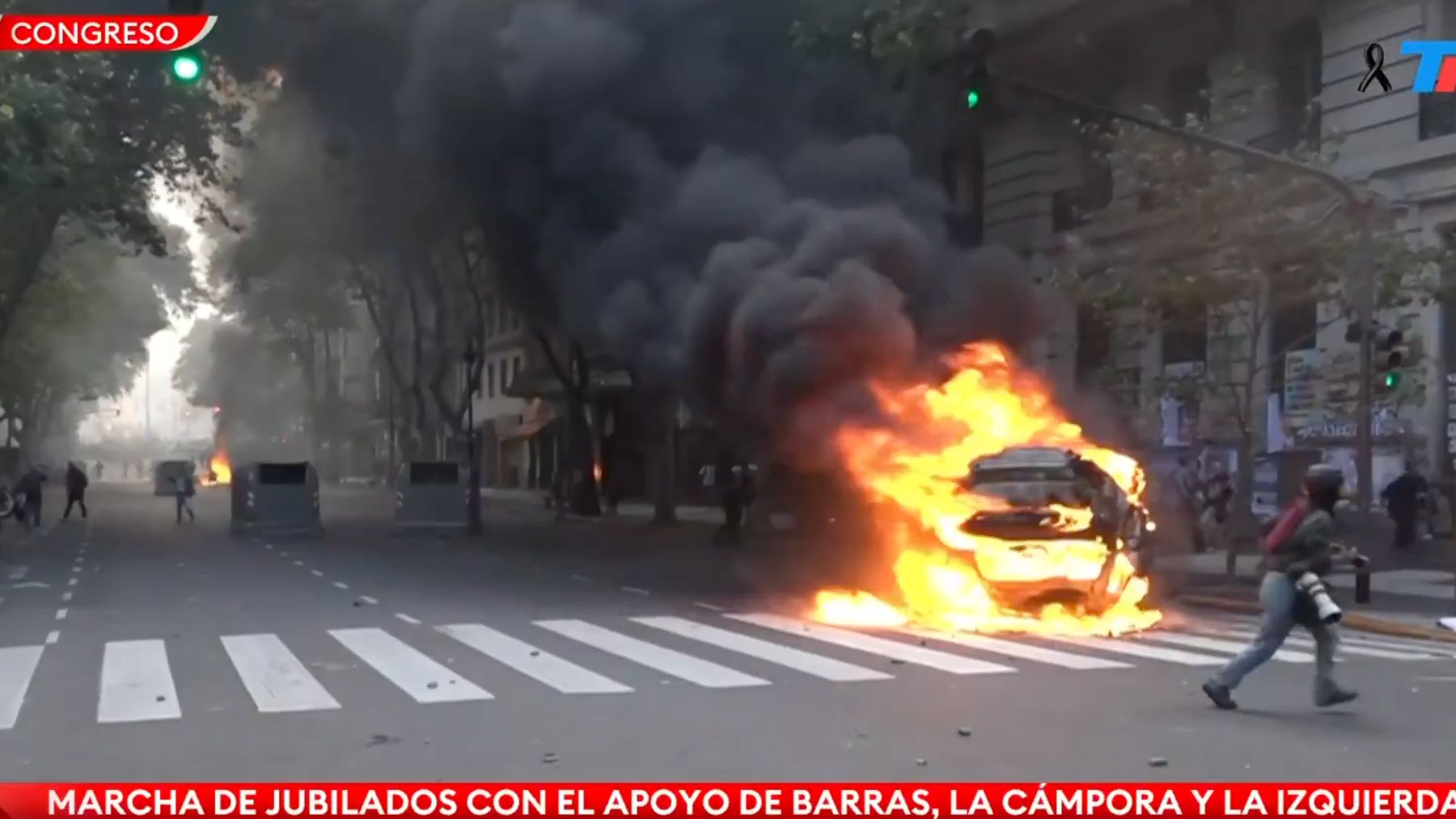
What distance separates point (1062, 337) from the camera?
94.6 feet

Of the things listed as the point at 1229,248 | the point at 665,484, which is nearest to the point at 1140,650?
the point at 1229,248

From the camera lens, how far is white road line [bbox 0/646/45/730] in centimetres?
1017

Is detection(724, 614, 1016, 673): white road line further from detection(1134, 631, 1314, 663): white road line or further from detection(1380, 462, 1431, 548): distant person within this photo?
detection(1380, 462, 1431, 548): distant person

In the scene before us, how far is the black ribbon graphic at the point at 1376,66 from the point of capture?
23594mm

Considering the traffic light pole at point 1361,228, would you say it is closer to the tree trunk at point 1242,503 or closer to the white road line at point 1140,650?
the tree trunk at point 1242,503

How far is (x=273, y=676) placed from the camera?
11727 millimetres

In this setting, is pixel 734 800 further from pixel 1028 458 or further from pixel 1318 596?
pixel 1028 458

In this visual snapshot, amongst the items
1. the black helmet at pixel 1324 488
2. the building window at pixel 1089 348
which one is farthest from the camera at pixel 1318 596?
the building window at pixel 1089 348

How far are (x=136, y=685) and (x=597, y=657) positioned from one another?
338 centimetres

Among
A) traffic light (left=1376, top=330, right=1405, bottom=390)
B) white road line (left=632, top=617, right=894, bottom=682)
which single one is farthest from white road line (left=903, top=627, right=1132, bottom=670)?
traffic light (left=1376, top=330, right=1405, bottom=390)

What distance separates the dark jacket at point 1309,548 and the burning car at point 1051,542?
5.17 metres

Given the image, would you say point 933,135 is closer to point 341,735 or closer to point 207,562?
point 207,562

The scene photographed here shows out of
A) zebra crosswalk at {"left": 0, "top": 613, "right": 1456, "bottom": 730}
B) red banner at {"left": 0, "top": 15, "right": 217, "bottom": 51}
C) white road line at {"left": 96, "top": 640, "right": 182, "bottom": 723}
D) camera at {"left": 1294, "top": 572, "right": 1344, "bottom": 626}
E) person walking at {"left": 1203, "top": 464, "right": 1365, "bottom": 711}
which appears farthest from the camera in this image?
red banner at {"left": 0, "top": 15, "right": 217, "bottom": 51}

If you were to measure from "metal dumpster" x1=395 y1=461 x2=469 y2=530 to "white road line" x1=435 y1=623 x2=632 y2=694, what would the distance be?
18.5 metres
